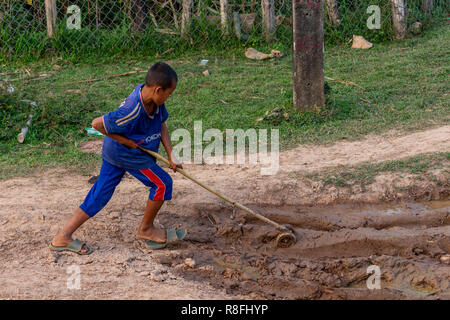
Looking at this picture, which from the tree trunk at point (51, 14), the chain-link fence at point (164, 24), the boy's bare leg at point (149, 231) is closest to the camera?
the boy's bare leg at point (149, 231)

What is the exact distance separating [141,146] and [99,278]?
87cm

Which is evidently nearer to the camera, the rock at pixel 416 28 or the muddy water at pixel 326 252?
the muddy water at pixel 326 252

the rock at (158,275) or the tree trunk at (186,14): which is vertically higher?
the tree trunk at (186,14)

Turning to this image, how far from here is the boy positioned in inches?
139

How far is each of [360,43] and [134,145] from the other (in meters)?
5.75

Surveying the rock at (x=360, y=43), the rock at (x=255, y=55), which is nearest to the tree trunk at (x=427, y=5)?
the rock at (x=360, y=43)

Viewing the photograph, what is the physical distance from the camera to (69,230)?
12.5 feet

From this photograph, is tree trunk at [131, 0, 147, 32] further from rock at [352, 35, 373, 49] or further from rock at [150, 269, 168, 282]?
rock at [150, 269, 168, 282]

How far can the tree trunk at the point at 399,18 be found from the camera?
330 inches

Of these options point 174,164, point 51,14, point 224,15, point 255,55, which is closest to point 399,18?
point 255,55

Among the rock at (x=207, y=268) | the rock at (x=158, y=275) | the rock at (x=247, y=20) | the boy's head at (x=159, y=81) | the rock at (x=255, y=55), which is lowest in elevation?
the rock at (x=207, y=268)

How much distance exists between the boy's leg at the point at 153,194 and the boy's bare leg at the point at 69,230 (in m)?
0.42

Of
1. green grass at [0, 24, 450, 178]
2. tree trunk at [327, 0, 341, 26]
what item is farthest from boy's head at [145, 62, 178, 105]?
tree trunk at [327, 0, 341, 26]

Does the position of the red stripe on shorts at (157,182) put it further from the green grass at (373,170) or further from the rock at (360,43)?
the rock at (360,43)
